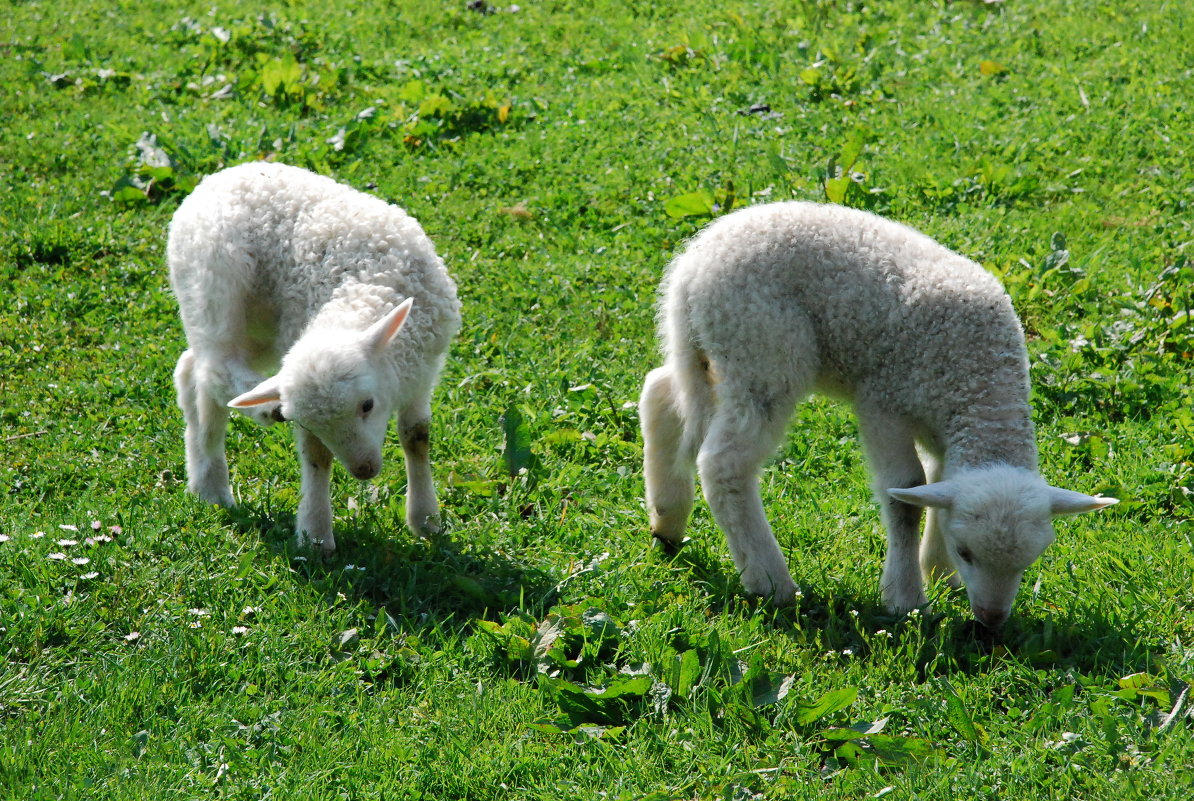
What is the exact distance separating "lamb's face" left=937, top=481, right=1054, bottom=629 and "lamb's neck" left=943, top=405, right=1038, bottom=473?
19 cm

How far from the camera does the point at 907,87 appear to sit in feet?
30.4

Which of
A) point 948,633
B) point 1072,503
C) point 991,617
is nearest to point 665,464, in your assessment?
point 948,633

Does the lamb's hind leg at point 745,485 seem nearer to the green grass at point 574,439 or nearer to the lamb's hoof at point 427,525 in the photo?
the green grass at point 574,439

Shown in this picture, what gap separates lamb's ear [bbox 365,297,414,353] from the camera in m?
4.57

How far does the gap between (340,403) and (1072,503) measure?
268 centimetres

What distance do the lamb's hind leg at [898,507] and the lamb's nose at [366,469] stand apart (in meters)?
1.96

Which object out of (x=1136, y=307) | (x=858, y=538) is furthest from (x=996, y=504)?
(x=1136, y=307)

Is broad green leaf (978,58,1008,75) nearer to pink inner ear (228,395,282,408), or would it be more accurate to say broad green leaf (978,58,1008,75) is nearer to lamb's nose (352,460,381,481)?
lamb's nose (352,460,381,481)

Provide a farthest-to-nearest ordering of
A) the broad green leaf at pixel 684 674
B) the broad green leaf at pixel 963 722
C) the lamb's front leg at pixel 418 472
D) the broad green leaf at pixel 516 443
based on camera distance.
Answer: the broad green leaf at pixel 516 443 → the lamb's front leg at pixel 418 472 → the broad green leaf at pixel 684 674 → the broad green leaf at pixel 963 722

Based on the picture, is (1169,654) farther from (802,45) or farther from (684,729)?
(802,45)

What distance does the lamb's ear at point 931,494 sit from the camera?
4.29 metres


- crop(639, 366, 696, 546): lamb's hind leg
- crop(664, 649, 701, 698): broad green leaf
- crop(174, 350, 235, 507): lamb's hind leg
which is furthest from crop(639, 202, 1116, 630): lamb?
crop(174, 350, 235, 507): lamb's hind leg

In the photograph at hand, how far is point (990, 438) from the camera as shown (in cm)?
445

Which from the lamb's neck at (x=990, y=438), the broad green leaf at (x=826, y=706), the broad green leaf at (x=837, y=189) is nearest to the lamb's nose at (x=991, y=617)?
the lamb's neck at (x=990, y=438)
